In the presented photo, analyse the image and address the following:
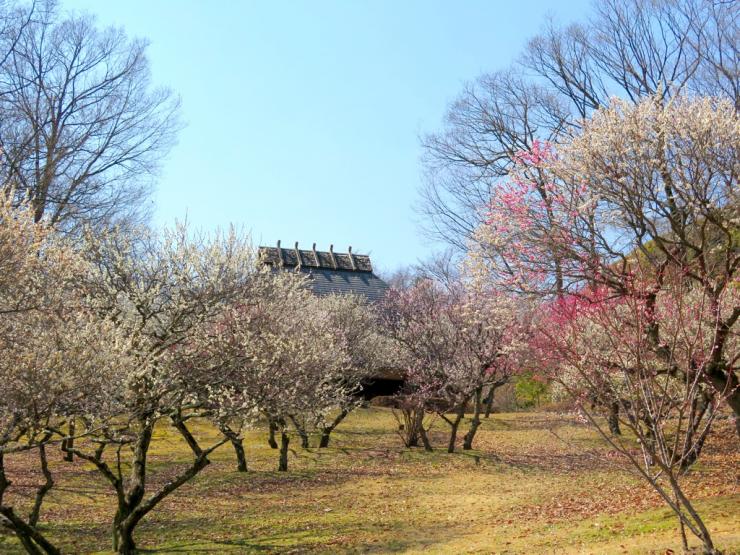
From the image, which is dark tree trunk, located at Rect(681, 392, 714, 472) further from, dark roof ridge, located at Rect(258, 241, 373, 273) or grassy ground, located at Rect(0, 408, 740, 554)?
dark roof ridge, located at Rect(258, 241, 373, 273)

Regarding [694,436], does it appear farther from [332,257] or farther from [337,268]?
[332,257]

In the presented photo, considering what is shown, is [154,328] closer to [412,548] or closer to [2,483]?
[2,483]

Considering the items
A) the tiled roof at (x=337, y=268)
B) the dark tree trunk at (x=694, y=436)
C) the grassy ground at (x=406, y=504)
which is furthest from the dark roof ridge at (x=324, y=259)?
the dark tree trunk at (x=694, y=436)

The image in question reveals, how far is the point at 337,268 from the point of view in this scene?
143 ft

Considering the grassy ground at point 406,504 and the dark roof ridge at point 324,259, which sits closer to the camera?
the grassy ground at point 406,504

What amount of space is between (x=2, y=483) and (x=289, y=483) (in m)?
7.42

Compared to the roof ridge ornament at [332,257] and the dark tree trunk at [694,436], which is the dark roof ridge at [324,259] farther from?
the dark tree trunk at [694,436]

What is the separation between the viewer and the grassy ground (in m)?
9.18

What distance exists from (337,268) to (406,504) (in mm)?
31074

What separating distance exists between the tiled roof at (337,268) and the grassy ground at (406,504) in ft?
71.9

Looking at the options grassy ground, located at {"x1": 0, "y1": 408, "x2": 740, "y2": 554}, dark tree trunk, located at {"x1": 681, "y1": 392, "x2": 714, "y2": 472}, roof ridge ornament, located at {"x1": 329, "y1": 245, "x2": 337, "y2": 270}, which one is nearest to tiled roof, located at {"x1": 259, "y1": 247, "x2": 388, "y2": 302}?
roof ridge ornament, located at {"x1": 329, "y1": 245, "x2": 337, "y2": 270}

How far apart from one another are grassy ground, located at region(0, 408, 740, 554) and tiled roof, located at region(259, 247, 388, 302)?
71.9ft

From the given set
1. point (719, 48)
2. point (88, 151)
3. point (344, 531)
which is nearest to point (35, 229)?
point (344, 531)

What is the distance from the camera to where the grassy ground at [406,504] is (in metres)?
9.18
